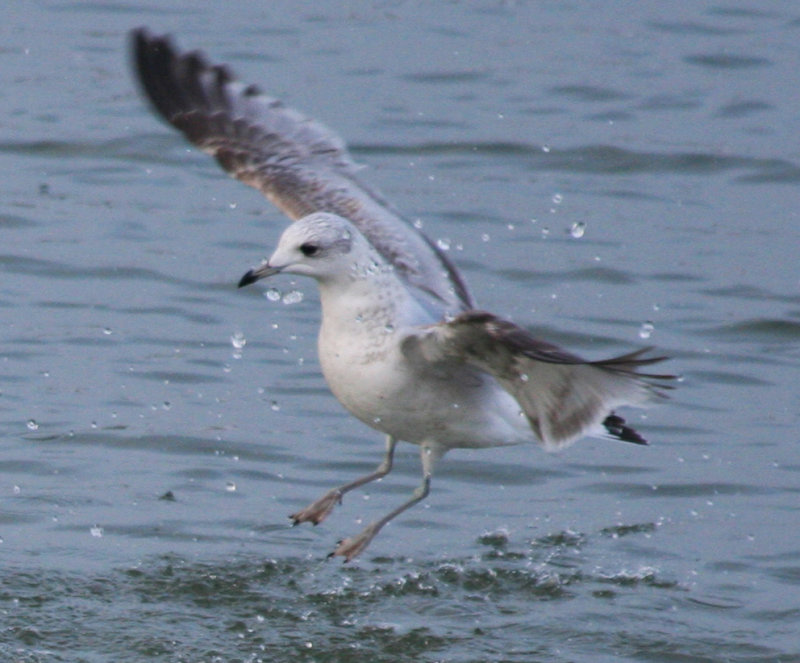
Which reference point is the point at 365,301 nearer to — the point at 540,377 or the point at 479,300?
the point at 540,377

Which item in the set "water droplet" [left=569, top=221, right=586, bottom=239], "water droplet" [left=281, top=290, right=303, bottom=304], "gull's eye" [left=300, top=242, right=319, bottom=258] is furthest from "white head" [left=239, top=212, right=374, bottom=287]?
"water droplet" [left=569, top=221, right=586, bottom=239]

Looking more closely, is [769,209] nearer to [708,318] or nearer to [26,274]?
[708,318]

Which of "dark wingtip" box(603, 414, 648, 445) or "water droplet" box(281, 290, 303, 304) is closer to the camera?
"dark wingtip" box(603, 414, 648, 445)

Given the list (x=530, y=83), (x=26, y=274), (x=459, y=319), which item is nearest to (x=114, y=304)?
(x=26, y=274)

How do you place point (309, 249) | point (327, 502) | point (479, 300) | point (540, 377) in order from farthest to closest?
point (479, 300) < point (327, 502) < point (309, 249) < point (540, 377)

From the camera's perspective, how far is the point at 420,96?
557 inches

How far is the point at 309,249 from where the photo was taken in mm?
6637

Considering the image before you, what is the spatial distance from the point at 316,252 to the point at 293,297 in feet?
10.9

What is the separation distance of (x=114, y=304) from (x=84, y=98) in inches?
164

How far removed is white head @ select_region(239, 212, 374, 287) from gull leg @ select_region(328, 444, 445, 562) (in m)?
0.77

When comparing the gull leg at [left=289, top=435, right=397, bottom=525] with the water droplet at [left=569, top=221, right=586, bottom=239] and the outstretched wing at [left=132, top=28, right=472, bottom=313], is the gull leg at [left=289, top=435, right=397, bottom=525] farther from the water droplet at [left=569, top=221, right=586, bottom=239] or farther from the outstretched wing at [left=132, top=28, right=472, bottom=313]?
the water droplet at [left=569, top=221, right=586, bottom=239]

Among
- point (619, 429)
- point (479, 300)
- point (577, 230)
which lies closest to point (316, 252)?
point (619, 429)

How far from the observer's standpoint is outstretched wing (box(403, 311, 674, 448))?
5.85m

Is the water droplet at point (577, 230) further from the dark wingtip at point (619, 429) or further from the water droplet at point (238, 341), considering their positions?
the dark wingtip at point (619, 429)
